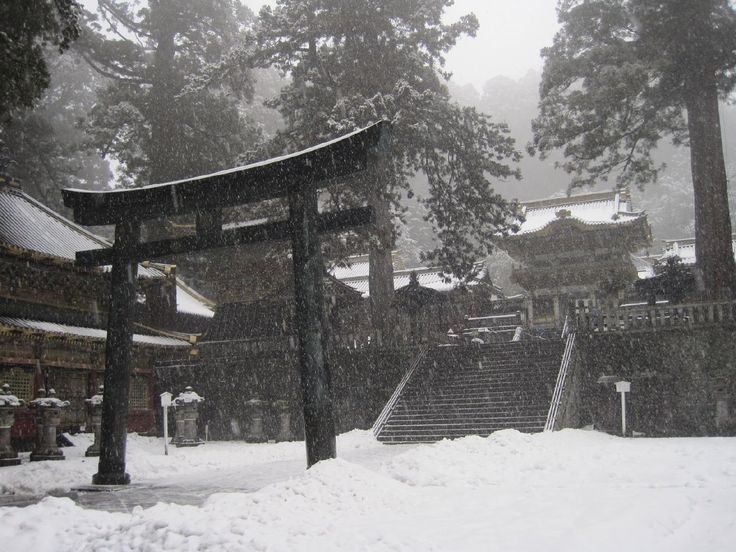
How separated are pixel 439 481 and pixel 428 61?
17342 mm

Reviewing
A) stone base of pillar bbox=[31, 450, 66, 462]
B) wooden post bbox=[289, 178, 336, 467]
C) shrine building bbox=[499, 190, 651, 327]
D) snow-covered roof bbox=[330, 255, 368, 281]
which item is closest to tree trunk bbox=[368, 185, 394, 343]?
shrine building bbox=[499, 190, 651, 327]

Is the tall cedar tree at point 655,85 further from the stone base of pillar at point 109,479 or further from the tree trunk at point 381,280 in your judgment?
the stone base of pillar at point 109,479

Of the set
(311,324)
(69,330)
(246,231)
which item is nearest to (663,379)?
(311,324)

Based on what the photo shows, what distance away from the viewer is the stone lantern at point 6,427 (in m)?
12.3

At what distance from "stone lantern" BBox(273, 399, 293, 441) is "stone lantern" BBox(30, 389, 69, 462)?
646 cm

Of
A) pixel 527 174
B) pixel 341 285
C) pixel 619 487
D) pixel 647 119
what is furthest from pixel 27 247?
pixel 527 174

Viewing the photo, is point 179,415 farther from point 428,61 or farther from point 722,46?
point 722,46

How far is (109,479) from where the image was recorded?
33.2ft

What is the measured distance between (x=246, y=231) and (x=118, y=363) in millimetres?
2925

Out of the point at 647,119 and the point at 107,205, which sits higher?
the point at 647,119

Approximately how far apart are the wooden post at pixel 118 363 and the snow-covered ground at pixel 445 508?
1.05 m

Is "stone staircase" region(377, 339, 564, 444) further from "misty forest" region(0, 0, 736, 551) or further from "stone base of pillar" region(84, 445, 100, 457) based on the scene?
"stone base of pillar" region(84, 445, 100, 457)

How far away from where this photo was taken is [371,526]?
629cm

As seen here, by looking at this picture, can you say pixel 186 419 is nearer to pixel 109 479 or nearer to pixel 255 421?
pixel 255 421
